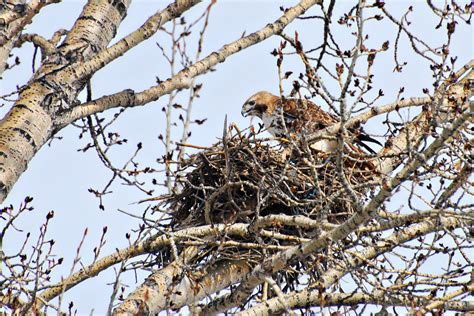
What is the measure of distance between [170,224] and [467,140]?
8.60 feet

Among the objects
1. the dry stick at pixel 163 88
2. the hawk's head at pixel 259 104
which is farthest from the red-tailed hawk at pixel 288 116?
the dry stick at pixel 163 88

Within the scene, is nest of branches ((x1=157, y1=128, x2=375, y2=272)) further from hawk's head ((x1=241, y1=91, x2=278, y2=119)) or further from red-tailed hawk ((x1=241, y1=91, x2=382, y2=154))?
hawk's head ((x1=241, y1=91, x2=278, y2=119))

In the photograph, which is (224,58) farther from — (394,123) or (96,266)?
(96,266)

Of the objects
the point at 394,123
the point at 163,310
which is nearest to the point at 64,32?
the point at 163,310

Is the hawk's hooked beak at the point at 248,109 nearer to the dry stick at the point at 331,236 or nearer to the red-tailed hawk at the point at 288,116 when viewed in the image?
the red-tailed hawk at the point at 288,116

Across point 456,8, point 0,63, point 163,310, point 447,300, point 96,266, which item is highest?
point 456,8

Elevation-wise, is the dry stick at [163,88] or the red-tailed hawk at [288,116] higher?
the red-tailed hawk at [288,116]

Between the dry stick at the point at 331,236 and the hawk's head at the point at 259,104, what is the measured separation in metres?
3.30

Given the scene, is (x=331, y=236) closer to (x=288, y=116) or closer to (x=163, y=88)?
(x=163, y=88)

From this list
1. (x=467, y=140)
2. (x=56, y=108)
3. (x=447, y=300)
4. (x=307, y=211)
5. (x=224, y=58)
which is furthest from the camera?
(x=307, y=211)

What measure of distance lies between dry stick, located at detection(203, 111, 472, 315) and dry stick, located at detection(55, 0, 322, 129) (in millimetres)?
1389

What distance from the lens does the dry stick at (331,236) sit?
4.14m

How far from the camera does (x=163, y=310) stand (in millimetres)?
5637

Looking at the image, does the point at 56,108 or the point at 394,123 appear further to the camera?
the point at 394,123
